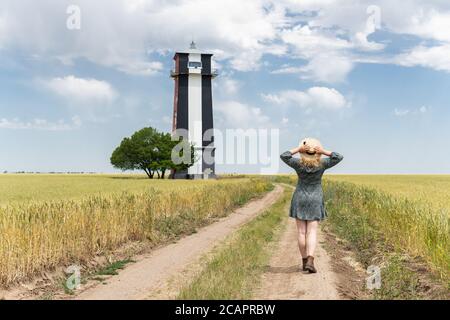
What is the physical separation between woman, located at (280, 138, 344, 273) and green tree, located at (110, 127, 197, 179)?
208 feet

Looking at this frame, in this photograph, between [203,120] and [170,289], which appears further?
[203,120]

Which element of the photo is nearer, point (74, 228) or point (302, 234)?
point (302, 234)

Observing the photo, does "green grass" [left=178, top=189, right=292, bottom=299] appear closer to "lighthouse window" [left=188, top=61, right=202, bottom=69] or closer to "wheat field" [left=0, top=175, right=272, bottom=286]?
"wheat field" [left=0, top=175, right=272, bottom=286]

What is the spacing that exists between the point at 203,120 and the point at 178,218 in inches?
1698

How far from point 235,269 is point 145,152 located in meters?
66.5

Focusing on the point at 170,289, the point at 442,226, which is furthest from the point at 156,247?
A: the point at 442,226

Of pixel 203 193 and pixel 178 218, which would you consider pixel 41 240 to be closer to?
pixel 178 218

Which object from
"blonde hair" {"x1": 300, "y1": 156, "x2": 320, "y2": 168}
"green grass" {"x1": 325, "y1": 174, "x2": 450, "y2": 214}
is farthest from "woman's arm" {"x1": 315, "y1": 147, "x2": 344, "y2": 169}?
"green grass" {"x1": 325, "y1": 174, "x2": 450, "y2": 214}

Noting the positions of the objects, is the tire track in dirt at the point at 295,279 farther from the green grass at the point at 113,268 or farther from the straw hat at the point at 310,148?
the green grass at the point at 113,268

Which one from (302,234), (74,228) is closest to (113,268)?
(74,228)

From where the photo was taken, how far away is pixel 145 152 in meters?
75.3

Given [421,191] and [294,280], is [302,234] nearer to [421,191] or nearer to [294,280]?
[294,280]

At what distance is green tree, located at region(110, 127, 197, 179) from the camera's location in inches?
2939

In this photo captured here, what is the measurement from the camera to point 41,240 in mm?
10281
